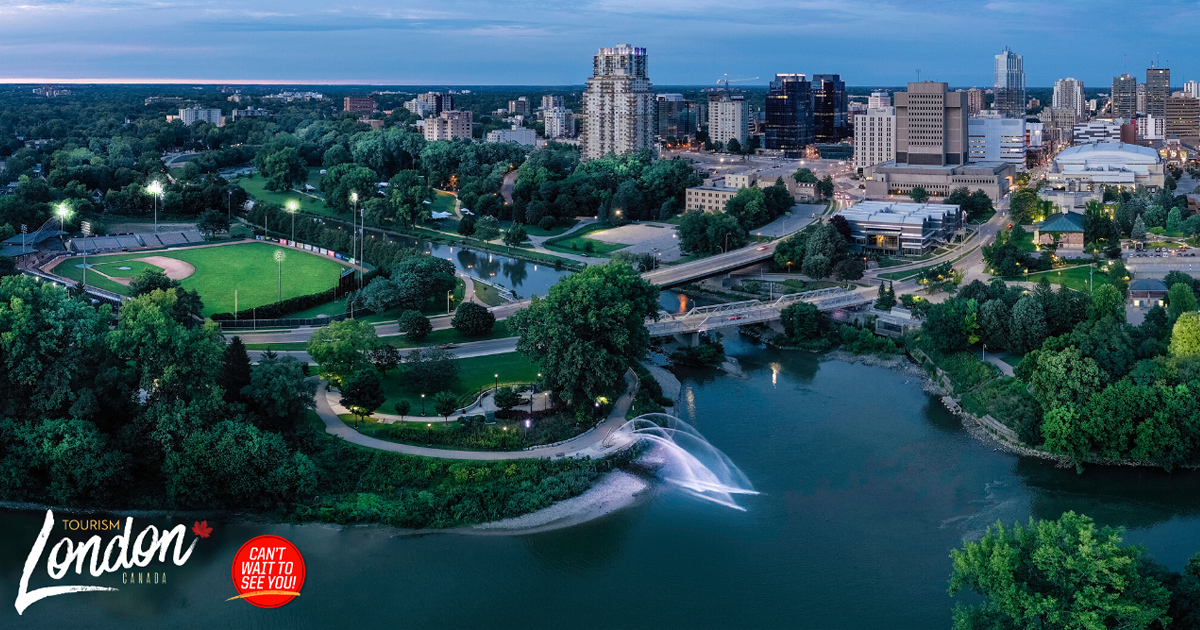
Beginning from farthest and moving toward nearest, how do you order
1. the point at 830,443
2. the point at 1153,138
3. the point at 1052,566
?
1. the point at 1153,138
2. the point at 830,443
3. the point at 1052,566

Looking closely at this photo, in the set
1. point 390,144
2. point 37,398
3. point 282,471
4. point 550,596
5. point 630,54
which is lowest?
point 550,596

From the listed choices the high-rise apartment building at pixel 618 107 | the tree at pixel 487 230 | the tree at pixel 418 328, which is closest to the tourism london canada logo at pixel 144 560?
the tree at pixel 418 328

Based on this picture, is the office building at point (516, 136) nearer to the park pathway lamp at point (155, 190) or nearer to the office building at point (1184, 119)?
the park pathway lamp at point (155, 190)

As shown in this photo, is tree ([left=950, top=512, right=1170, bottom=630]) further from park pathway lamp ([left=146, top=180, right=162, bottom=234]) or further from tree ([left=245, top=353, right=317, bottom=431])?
park pathway lamp ([left=146, top=180, right=162, bottom=234])

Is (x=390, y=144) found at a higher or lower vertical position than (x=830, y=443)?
higher

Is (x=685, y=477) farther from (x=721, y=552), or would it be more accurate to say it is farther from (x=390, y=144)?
(x=390, y=144)

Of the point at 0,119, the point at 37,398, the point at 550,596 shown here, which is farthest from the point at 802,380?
the point at 0,119

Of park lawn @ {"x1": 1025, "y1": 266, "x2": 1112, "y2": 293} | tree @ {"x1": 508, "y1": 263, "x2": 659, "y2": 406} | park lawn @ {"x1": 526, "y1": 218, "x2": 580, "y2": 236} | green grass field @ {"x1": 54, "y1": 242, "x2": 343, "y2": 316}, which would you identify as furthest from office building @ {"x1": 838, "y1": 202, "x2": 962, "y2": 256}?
tree @ {"x1": 508, "y1": 263, "x2": 659, "y2": 406}
